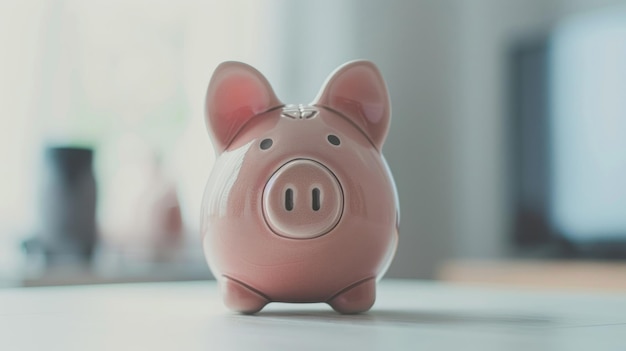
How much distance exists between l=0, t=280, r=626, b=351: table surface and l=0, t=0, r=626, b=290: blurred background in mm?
1129

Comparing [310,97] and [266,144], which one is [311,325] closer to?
[266,144]

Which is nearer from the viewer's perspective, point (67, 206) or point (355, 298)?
point (355, 298)

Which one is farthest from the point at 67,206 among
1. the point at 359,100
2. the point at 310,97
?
the point at 359,100

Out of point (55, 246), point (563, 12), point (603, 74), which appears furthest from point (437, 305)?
point (563, 12)

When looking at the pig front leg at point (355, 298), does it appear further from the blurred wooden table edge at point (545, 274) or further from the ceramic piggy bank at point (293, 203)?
the blurred wooden table edge at point (545, 274)

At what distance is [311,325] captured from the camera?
57 cm

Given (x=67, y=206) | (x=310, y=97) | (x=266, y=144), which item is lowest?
(x=67, y=206)

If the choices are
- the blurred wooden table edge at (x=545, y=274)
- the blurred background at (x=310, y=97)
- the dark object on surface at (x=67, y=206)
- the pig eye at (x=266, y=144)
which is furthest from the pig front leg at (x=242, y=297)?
the blurred wooden table edge at (x=545, y=274)

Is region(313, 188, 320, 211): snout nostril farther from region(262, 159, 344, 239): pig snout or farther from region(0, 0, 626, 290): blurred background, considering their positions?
region(0, 0, 626, 290): blurred background

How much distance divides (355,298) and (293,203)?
10cm

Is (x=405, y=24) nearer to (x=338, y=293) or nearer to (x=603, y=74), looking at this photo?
(x=603, y=74)

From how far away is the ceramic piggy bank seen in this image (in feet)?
2.04

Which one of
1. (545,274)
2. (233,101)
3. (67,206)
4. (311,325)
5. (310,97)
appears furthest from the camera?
(310,97)

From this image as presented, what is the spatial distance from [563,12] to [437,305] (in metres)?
2.40
